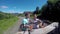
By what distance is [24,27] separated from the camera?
3.08 metres

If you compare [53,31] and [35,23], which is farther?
[53,31]

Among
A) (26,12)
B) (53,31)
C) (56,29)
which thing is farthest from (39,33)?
(26,12)

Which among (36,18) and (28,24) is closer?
(28,24)

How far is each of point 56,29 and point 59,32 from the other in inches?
8.3

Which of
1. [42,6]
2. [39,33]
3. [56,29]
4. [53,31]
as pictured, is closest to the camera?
[42,6]

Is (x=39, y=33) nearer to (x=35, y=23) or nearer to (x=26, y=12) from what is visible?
(x=35, y=23)

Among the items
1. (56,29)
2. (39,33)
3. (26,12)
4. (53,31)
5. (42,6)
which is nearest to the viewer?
(26,12)

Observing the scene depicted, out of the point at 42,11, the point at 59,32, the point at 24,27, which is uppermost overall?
the point at 42,11

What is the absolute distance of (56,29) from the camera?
5363 mm

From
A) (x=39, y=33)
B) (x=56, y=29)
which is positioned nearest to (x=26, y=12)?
(x=39, y=33)

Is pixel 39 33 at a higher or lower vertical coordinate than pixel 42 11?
lower

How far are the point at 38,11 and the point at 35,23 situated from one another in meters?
0.49

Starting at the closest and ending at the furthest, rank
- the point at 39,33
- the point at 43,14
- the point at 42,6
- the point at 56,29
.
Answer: the point at 42,6
the point at 43,14
the point at 39,33
the point at 56,29

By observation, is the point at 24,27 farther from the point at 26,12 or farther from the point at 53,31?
the point at 53,31
